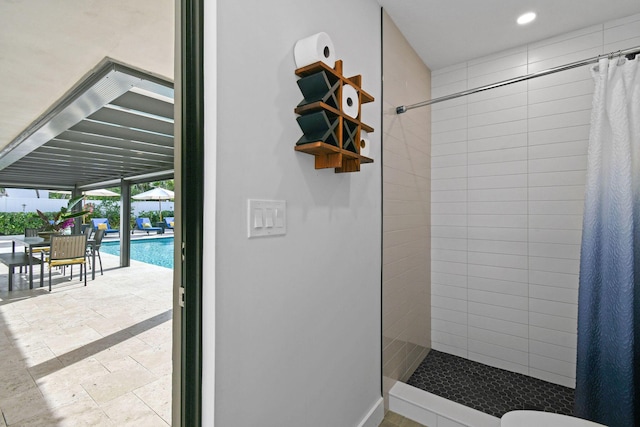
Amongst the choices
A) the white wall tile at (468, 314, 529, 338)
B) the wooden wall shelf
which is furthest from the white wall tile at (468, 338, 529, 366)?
the wooden wall shelf

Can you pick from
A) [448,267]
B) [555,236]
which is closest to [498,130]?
[555,236]

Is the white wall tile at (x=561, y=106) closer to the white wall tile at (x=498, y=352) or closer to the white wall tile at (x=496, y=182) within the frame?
the white wall tile at (x=496, y=182)

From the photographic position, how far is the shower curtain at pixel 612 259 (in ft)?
4.52

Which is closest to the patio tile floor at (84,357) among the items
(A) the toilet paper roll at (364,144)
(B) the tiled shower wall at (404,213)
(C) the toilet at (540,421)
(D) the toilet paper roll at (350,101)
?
(B) the tiled shower wall at (404,213)

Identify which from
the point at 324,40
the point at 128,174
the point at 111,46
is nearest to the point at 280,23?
the point at 324,40

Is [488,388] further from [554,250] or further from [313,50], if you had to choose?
[313,50]

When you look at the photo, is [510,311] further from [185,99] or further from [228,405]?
[185,99]

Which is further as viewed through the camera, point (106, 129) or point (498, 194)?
point (106, 129)

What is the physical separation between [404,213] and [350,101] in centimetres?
103

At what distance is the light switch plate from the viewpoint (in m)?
0.96

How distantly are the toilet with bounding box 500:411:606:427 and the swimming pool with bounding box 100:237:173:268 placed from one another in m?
7.27

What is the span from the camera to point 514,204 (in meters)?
2.19

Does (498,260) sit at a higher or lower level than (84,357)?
higher

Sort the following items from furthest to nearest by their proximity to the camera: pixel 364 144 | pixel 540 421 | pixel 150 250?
1. pixel 150 250
2. pixel 364 144
3. pixel 540 421
